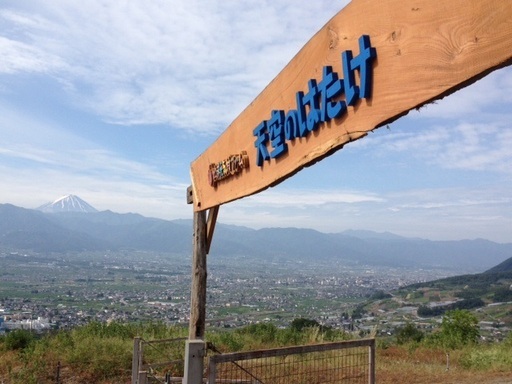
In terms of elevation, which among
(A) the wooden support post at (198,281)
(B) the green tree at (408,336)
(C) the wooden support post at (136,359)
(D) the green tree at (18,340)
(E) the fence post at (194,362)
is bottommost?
(B) the green tree at (408,336)

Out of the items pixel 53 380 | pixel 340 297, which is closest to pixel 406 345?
pixel 53 380

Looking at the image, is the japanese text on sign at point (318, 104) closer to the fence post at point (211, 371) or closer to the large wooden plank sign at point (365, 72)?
the large wooden plank sign at point (365, 72)

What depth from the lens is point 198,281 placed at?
4965 mm

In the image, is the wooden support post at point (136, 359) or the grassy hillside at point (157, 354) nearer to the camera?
the wooden support post at point (136, 359)

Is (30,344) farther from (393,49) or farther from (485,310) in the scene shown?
(485,310)

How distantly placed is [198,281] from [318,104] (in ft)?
9.21

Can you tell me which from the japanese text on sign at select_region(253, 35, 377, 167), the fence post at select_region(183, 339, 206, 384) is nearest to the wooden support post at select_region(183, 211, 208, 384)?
the fence post at select_region(183, 339, 206, 384)

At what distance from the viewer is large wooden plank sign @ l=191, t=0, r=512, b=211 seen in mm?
1665

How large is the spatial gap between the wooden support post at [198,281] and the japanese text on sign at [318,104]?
165 centimetres

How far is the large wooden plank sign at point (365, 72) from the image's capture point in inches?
65.6

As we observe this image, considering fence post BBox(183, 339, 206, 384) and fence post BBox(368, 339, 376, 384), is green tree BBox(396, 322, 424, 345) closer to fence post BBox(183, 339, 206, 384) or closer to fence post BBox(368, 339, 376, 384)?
fence post BBox(368, 339, 376, 384)

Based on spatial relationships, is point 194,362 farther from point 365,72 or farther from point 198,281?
point 365,72

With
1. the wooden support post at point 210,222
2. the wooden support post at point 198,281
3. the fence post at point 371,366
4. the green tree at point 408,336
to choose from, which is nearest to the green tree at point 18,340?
the wooden support post at point 198,281

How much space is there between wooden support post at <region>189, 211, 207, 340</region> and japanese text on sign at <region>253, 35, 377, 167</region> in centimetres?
165
